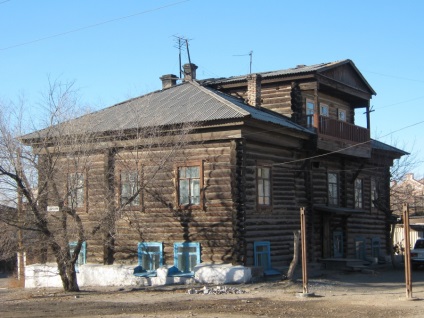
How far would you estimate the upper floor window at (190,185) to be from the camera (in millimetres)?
23141

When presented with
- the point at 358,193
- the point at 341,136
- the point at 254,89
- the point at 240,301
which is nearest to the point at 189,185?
the point at 254,89

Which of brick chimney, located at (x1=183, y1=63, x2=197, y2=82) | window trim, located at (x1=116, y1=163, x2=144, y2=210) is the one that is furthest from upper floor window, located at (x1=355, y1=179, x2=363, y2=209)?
window trim, located at (x1=116, y1=163, x2=144, y2=210)

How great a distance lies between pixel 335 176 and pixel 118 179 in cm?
1112

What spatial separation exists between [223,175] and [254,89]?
5685 mm

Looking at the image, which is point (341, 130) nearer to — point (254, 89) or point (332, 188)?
point (332, 188)

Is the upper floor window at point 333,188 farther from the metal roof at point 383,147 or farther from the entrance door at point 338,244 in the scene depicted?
the metal roof at point 383,147

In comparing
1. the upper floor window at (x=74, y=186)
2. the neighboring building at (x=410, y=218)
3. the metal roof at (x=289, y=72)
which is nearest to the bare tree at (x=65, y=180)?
the upper floor window at (x=74, y=186)

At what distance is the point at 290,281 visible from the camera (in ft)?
72.2

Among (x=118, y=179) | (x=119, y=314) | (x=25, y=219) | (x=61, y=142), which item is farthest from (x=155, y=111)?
(x=119, y=314)

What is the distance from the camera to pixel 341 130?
1080 inches

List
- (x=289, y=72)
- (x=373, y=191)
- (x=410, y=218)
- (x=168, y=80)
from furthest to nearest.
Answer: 1. (x=410, y=218)
2. (x=373, y=191)
3. (x=168, y=80)
4. (x=289, y=72)

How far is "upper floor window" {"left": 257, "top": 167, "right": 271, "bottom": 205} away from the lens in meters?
23.9

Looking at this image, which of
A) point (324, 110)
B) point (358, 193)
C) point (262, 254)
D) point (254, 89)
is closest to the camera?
point (262, 254)

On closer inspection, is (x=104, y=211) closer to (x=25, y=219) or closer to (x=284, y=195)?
(x=25, y=219)
